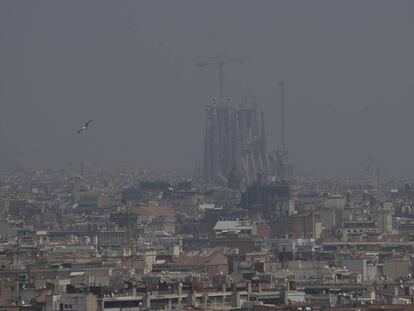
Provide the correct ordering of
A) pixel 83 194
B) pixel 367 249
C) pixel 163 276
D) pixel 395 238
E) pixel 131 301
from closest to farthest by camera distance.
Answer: pixel 131 301
pixel 163 276
pixel 367 249
pixel 395 238
pixel 83 194

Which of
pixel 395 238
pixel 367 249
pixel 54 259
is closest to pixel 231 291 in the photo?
pixel 54 259

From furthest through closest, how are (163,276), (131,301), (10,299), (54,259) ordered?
(54,259) → (163,276) → (10,299) → (131,301)

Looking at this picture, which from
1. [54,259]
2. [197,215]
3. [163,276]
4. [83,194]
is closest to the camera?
[163,276]

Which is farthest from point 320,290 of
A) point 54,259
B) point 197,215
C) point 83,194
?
point 83,194

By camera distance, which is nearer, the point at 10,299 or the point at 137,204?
the point at 10,299

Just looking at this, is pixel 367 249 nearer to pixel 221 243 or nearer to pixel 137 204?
pixel 221 243

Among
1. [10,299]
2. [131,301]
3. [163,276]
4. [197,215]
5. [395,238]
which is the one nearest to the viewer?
[131,301]

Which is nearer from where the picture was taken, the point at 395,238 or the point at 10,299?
the point at 10,299

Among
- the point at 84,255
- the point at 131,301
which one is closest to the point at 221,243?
the point at 84,255

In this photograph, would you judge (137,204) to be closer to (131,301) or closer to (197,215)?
(197,215)
